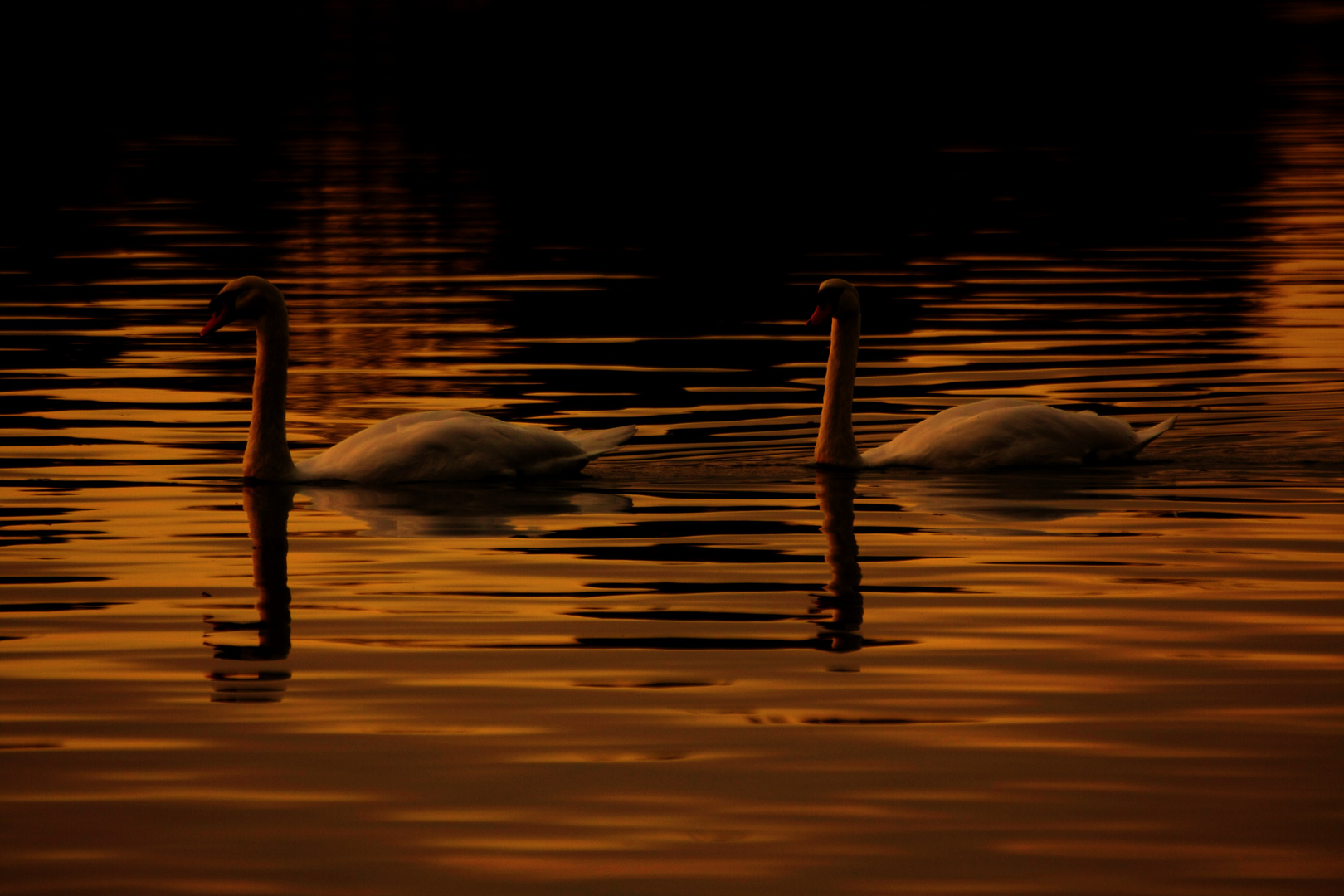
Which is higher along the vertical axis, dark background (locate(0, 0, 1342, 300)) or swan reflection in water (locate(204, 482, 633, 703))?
swan reflection in water (locate(204, 482, 633, 703))

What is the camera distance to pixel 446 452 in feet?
48.7

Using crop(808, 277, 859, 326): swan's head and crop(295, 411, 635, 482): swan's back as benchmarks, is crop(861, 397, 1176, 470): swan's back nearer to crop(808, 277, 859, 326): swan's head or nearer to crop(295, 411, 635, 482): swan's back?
crop(808, 277, 859, 326): swan's head

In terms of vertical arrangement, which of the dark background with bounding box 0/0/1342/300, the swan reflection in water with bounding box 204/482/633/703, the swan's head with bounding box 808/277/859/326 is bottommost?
the dark background with bounding box 0/0/1342/300

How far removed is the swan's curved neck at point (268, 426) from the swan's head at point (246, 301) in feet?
0.43

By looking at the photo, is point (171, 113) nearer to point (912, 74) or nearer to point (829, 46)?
point (912, 74)

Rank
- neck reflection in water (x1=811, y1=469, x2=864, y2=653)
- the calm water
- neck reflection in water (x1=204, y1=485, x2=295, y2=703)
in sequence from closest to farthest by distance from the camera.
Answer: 1. the calm water
2. neck reflection in water (x1=204, y1=485, x2=295, y2=703)
3. neck reflection in water (x1=811, y1=469, x2=864, y2=653)

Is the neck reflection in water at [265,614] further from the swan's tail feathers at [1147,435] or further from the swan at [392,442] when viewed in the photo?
the swan's tail feathers at [1147,435]

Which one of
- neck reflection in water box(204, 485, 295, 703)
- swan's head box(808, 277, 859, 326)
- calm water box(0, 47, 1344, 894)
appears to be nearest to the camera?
calm water box(0, 47, 1344, 894)

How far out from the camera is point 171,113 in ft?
214

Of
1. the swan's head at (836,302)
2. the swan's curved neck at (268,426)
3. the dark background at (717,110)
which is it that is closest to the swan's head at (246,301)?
the swan's curved neck at (268,426)

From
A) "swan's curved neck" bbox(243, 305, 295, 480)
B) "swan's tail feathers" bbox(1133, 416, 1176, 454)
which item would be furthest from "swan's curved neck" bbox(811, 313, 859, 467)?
"swan's curved neck" bbox(243, 305, 295, 480)

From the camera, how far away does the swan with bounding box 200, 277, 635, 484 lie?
14812mm

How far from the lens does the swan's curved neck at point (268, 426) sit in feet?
49.4

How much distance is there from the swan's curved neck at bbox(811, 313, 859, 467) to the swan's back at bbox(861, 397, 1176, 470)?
0.68 feet
